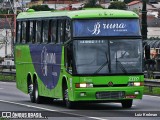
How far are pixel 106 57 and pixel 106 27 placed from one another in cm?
98

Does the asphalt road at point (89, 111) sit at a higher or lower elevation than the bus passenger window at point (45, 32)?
lower

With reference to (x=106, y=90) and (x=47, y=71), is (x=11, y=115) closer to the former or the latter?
(x=106, y=90)

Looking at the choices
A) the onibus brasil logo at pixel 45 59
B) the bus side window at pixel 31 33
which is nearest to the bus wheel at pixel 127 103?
the onibus brasil logo at pixel 45 59

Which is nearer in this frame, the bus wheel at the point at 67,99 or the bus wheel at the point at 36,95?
the bus wheel at the point at 67,99

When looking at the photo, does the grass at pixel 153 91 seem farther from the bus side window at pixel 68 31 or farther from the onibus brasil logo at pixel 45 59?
the bus side window at pixel 68 31

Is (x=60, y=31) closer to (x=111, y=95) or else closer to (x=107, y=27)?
(x=107, y=27)

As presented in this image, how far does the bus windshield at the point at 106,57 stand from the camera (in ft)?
81.5

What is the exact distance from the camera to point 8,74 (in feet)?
188

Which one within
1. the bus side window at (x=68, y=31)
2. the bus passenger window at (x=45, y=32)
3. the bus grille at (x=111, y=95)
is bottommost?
the bus grille at (x=111, y=95)

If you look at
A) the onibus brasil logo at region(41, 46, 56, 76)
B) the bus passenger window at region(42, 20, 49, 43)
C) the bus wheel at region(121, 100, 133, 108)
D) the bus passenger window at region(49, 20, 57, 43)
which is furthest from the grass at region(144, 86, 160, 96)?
the bus wheel at region(121, 100, 133, 108)

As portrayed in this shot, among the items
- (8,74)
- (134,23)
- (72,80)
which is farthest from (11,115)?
(8,74)

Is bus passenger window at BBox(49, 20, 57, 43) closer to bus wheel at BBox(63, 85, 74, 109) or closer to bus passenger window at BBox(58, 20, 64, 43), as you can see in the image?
bus passenger window at BBox(58, 20, 64, 43)

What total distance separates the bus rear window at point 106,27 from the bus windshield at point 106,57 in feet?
0.87

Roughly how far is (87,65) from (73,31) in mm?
1080
